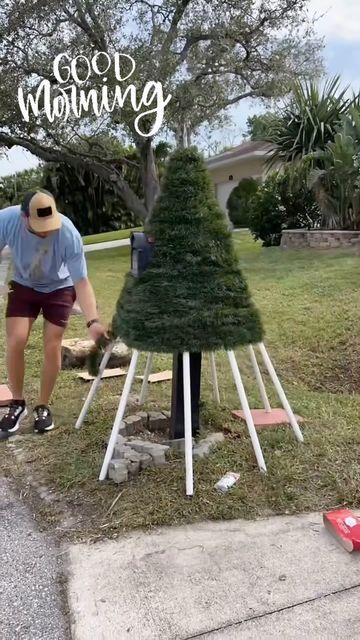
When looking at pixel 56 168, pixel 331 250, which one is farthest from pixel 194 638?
pixel 56 168

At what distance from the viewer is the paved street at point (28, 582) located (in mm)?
1837

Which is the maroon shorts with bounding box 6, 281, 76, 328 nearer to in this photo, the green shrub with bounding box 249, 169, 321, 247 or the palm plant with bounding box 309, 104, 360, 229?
the palm plant with bounding box 309, 104, 360, 229

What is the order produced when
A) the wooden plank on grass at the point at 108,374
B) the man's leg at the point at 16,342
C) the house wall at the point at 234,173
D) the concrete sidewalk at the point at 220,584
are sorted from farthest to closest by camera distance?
the house wall at the point at 234,173 → the wooden plank on grass at the point at 108,374 → the man's leg at the point at 16,342 → the concrete sidewalk at the point at 220,584

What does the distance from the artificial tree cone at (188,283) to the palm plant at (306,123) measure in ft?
31.0

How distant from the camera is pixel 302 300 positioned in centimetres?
659

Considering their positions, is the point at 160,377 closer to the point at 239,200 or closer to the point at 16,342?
the point at 16,342

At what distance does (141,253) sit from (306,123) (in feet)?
33.6

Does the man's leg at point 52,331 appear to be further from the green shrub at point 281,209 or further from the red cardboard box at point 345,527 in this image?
the green shrub at point 281,209

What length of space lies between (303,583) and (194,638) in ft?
1.44

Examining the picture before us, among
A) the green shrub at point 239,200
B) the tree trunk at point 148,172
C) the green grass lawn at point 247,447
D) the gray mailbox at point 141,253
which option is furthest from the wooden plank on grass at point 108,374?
the green shrub at point 239,200

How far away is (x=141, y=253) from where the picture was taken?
108 inches

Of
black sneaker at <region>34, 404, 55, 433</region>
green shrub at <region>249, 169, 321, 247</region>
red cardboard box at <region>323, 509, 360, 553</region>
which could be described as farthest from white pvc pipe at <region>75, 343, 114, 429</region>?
green shrub at <region>249, 169, 321, 247</region>

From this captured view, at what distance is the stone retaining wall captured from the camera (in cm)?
1019

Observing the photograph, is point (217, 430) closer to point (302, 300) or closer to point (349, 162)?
point (302, 300)
